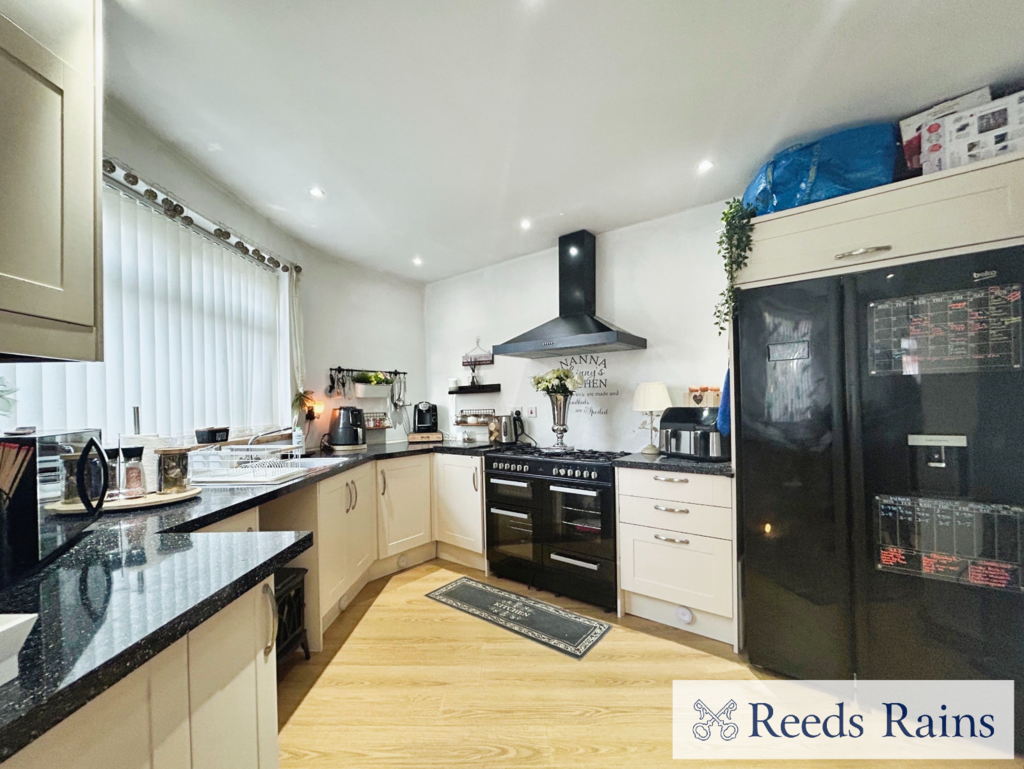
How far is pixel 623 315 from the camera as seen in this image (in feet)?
9.93

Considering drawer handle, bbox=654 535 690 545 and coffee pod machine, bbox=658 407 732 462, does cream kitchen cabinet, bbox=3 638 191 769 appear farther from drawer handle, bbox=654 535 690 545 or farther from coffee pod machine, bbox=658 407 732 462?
coffee pod machine, bbox=658 407 732 462

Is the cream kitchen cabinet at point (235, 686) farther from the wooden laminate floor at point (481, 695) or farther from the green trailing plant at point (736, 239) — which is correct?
the green trailing plant at point (736, 239)

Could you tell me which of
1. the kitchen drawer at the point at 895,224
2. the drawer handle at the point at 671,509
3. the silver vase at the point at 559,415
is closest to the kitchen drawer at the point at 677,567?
the drawer handle at the point at 671,509

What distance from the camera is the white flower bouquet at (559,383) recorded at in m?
2.99

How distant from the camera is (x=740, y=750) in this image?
1.50m

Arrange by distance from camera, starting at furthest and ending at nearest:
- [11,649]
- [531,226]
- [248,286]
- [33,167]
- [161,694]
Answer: [531,226], [248,286], [33,167], [161,694], [11,649]

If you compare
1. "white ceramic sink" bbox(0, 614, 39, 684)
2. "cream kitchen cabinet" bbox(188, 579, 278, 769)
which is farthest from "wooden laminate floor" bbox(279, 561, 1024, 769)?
"white ceramic sink" bbox(0, 614, 39, 684)

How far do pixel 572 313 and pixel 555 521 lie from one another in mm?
1482

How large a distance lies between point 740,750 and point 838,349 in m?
1.59

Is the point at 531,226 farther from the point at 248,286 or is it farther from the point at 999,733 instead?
the point at 999,733

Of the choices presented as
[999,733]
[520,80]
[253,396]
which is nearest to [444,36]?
[520,80]

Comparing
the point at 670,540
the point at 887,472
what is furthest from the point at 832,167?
the point at 670,540

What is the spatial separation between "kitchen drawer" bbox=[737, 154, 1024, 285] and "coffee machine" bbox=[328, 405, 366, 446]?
2699mm

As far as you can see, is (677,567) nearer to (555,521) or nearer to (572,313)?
(555,521)
